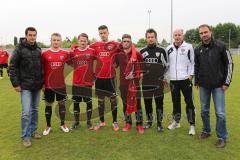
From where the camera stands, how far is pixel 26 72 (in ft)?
16.9

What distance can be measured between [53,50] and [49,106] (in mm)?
1149

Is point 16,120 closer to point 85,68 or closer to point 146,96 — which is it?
point 85,68

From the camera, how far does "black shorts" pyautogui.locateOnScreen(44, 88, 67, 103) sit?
5652mm

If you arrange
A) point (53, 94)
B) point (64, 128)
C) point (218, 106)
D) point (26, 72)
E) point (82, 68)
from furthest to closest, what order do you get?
point (64, 128), point (82, 68), point (53, 94), point (26, 72), point (218, 106)

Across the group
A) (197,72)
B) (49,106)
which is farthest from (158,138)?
(49,106)

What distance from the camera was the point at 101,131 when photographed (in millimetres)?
6020

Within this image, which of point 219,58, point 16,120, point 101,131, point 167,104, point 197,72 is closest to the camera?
point 219,58

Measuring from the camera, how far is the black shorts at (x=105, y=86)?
5930 mm

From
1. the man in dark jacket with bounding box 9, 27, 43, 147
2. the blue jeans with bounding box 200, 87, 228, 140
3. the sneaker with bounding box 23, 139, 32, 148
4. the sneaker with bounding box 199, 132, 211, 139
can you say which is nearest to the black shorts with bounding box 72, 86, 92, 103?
the man in dark jacket with bounding box 9, 27, 43, 147

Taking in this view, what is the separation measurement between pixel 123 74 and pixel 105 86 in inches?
17.7

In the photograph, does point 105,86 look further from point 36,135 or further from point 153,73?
point 36,135

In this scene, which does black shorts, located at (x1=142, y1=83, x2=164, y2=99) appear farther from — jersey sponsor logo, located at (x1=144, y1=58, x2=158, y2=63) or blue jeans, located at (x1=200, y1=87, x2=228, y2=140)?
blue jeans, located at (x1=200, y1=87, x2=228, y2=140)

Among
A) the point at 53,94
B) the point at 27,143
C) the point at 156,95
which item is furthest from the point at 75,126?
the point at 156,95

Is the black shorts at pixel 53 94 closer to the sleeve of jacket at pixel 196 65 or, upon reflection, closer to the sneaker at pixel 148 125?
the sneaker at pixel 148 125
